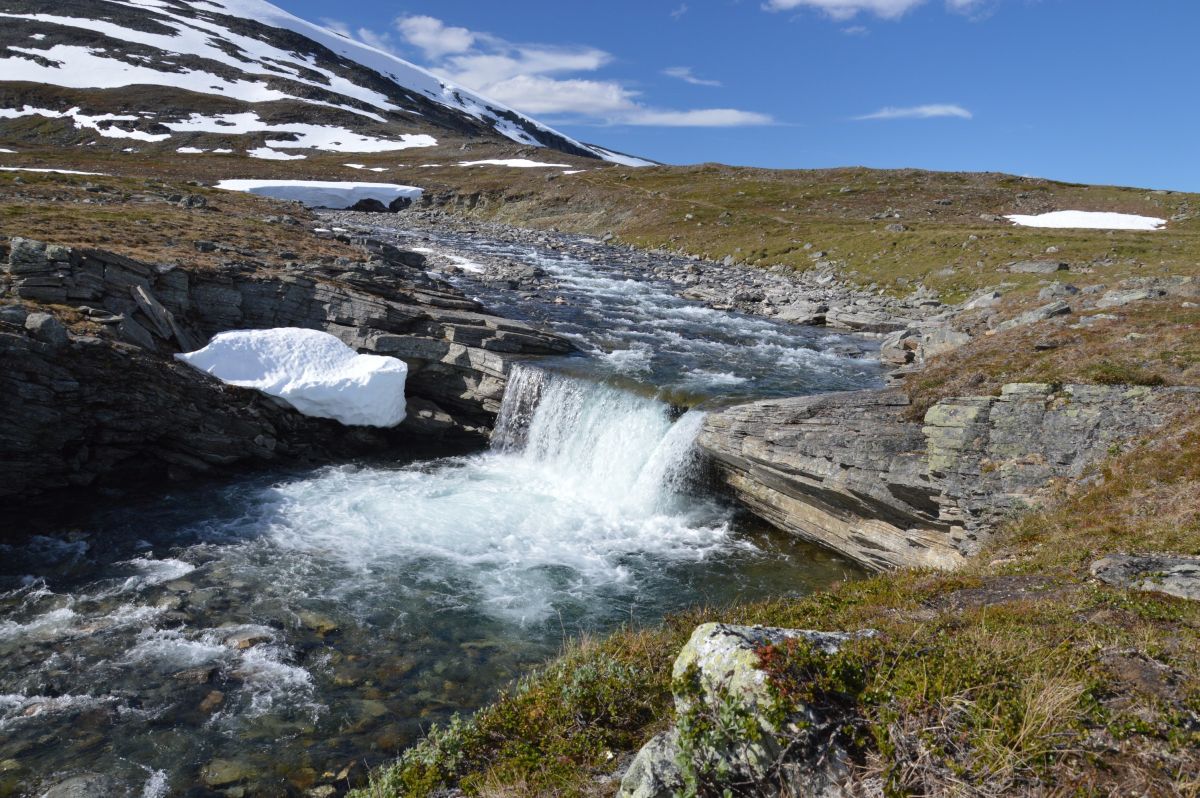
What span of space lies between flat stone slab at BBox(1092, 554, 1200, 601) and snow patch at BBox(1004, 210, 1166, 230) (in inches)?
2465

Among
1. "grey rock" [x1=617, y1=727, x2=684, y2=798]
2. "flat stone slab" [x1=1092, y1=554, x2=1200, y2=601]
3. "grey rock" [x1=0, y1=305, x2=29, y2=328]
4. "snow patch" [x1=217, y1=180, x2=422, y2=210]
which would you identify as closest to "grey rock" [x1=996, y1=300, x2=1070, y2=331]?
Answer: "flat stone slab" [x1=1092, y1=554, x2=1200, y2=601]

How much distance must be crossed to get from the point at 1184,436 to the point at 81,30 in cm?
20623

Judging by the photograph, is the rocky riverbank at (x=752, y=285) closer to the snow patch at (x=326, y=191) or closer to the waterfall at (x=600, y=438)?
the snow patch at (x=326, y=191)

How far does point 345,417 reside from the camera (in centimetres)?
2402

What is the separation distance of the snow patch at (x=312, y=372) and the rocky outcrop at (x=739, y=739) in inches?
805

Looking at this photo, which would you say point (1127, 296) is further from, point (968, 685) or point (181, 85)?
point (181, 85)

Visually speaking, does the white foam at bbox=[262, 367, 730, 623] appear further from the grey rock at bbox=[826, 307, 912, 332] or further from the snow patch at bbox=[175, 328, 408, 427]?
the grey rock at bbox=[826, 307, 912, 332]

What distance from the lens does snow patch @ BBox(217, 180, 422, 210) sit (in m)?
Answer: 80.9

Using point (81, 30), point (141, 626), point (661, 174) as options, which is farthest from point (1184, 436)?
point (81, 30)

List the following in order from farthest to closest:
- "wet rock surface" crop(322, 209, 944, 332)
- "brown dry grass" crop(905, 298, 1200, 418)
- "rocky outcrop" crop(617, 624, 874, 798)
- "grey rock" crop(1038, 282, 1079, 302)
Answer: "wet rock surface" crop(322, 209, 944, 332) < "grey rock" crop(1038, 282, 1079, 302) < "brown dry grass" crop(905, 298, 1200, 418) < "rocky outcrop" crop(617, 624, 874, 798)

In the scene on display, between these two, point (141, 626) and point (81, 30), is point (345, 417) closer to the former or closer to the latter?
point (141, 626)

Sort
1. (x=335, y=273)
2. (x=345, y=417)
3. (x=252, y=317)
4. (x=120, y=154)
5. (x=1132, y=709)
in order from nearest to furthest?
1. (x=1132, y=709)
2. (x=345, y=417)
3. (x=252, y=317)
4. (x=335, y=273)
5. (x=120, y=154)

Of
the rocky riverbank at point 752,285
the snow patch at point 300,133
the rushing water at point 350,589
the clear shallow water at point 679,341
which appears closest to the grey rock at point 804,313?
the rocky riverbank at point 752,285

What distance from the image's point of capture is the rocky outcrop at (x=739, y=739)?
528 centimetres
